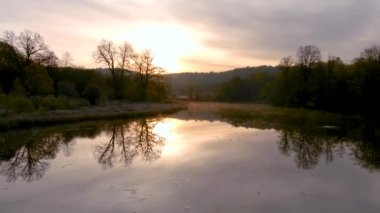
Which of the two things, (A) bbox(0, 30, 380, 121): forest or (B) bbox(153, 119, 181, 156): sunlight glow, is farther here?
(A) bbox(0, 30, 380, 121): forest

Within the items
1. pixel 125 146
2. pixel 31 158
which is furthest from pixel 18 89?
pixel 31 158

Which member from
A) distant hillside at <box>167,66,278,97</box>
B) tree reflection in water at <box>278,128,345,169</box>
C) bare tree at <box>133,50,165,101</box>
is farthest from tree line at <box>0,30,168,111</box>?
distant hillside at <box>167,66,278,97</box>

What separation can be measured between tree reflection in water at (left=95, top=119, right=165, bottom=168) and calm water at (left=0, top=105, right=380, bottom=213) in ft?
0.19

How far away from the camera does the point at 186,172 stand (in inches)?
577

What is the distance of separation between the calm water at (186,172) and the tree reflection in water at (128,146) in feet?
0.19

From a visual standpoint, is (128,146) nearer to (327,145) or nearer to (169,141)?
(169,141)

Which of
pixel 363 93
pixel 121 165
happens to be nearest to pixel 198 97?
pixel 363 93

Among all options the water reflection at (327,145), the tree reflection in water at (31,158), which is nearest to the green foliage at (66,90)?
the tree reflection in water at (31,158)

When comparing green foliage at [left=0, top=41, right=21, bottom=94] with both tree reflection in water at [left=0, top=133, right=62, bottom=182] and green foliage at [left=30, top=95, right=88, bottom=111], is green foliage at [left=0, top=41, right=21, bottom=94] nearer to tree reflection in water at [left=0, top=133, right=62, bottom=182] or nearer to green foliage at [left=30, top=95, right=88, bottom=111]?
green foliage at [left=30, top=95, right=88, bottom=111]

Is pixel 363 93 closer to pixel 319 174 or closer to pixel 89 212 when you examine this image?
pixel 319 174

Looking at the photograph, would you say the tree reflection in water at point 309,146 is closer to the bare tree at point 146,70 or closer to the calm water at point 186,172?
the calm water at point 186,172

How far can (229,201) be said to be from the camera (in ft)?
36.1

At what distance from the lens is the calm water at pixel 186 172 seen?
1088 centimetres

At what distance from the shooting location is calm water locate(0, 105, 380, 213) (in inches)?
428
